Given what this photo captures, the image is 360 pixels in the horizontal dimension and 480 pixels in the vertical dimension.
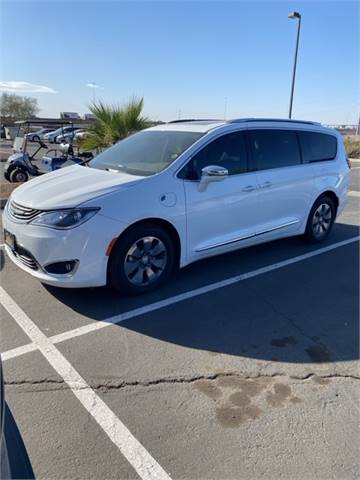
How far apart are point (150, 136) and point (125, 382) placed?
122 inches

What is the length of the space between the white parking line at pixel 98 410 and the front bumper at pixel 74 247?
1.56 ft

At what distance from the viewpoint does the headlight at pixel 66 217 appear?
11.0 feet

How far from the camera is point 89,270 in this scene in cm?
347

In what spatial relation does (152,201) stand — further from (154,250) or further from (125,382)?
(125,382)

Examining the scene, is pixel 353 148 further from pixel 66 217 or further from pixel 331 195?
pixel 66 217

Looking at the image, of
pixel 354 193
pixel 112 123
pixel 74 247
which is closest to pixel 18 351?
pixel 74 247

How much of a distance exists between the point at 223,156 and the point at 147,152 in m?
0.86

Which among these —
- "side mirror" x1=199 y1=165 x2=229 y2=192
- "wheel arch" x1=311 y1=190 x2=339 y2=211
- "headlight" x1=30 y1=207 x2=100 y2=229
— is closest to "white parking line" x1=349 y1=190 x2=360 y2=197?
"wheel arch" x1=311 y1=190 x2=339 y2=211

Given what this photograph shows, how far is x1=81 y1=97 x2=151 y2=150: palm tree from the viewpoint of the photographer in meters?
9.26

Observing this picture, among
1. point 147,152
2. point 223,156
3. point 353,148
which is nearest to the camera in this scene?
point 223,156

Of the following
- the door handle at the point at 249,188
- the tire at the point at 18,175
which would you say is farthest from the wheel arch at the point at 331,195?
the tire at the point at 18,175

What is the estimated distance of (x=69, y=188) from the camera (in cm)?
371

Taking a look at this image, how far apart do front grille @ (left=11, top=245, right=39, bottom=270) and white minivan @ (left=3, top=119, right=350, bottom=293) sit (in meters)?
0.01

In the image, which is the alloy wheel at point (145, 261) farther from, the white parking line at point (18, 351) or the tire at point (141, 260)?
the white parking line at point (18, 351)
